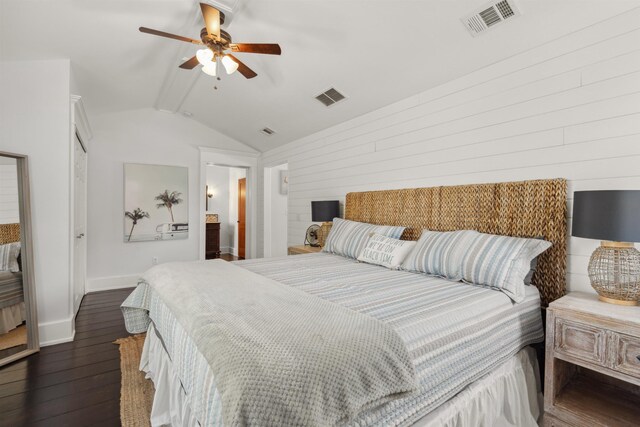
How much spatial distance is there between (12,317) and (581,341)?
13.3ft

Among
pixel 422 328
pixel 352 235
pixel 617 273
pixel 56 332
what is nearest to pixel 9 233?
pixel 56 332

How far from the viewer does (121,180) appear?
15.5 ft

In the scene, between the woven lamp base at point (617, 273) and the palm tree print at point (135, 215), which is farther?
the palm tree print at point (135, 215)

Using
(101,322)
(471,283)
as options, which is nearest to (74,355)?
(101,322)

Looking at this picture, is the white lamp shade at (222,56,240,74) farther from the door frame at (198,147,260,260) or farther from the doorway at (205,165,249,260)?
the doorway at (205,165,249,260)

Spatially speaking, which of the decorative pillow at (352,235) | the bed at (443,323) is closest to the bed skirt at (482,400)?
the bed at (443,323)

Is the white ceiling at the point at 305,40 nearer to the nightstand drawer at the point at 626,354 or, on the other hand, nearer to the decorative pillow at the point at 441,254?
the decorative pillow at the point at 441,254

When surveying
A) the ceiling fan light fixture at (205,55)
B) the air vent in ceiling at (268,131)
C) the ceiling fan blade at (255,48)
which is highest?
the air vent in ceiling at (268,131)

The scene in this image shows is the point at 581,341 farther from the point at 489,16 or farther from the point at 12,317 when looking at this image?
the point at 12,317

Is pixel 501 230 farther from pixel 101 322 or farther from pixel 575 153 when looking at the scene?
pixel 101 322

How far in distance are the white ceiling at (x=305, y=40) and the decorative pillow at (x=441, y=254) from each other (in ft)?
4.89

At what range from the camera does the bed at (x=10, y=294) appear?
8.02ft

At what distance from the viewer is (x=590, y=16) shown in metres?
1.94

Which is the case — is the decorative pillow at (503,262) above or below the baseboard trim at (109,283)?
above
